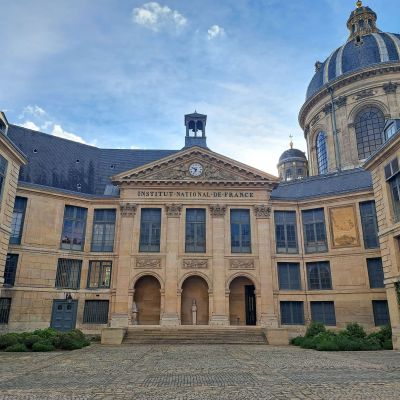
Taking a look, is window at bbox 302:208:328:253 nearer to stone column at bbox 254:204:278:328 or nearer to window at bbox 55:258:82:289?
stone column at bbox 254:204:278:328

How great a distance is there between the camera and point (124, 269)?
27.8m

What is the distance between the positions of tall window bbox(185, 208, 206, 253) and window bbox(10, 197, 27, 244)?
39.9ft

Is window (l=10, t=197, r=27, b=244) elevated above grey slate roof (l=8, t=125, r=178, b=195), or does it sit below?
below

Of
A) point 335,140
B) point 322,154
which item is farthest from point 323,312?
point 322,154

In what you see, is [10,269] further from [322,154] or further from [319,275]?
[322,154]

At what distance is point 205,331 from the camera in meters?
24.2

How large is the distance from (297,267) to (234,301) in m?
5.66

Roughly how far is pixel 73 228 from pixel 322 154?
28.6 metres

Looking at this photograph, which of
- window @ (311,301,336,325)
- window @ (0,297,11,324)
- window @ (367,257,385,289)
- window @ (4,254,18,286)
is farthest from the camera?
window @ (311,301,336,325)

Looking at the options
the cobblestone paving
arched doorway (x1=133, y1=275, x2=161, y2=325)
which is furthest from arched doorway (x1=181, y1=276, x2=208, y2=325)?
the cobblestone paving

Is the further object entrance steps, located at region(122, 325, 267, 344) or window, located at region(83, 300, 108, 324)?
window, located at region(83, 300, 108, 324)

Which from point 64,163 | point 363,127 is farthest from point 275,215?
point 64,163

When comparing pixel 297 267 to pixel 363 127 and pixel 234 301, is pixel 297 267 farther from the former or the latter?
pixel 363 127

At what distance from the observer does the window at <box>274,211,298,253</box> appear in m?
29.7
